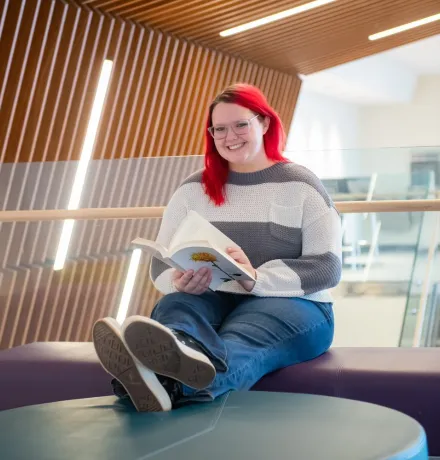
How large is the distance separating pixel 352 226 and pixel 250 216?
1.31 meters

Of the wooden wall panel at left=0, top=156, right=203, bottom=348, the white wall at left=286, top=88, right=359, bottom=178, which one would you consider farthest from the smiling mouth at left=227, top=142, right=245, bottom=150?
the white wall at left=286, top=88, right=359, bottom=178

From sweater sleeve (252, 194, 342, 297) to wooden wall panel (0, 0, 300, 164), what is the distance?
469 centimetres

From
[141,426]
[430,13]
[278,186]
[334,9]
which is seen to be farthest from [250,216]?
[430,13]

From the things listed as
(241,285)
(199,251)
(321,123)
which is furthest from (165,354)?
(321,123)

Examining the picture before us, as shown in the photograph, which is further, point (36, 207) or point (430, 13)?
point (430, 13)

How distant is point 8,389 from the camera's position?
264cm

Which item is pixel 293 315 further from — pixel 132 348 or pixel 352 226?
pixel 352 226

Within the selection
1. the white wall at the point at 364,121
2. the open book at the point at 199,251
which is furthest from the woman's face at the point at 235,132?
the white wall at the point at 364,121

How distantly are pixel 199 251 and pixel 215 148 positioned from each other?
0.59 metres

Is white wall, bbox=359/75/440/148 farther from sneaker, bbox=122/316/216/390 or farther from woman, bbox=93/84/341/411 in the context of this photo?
sneaker, bbox=122/316/216/390

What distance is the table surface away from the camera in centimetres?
145

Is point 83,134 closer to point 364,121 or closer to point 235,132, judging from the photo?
point 235,132

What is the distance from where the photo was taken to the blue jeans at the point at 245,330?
199 cm

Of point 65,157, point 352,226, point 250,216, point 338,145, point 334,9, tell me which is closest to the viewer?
point 250,216
